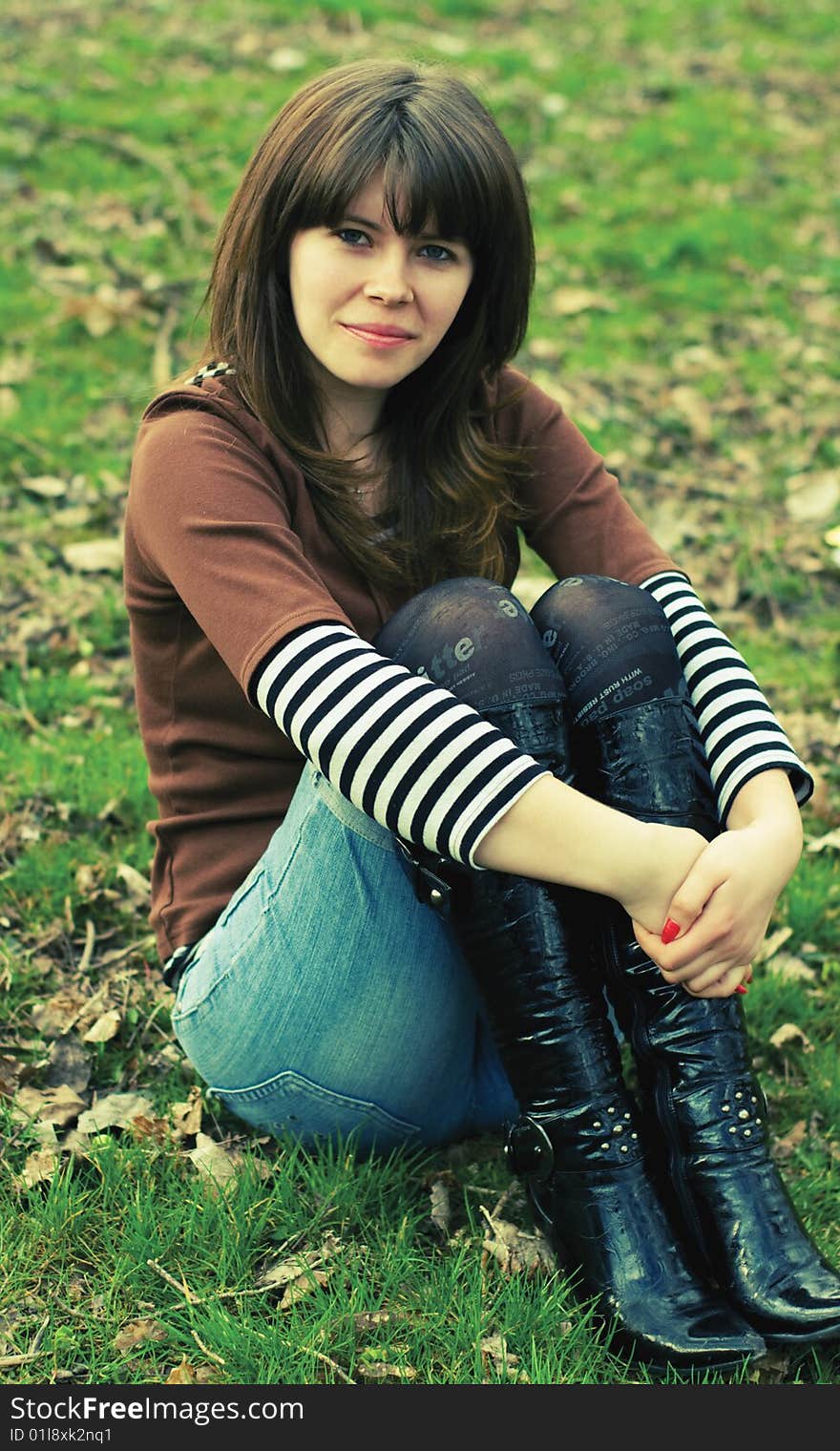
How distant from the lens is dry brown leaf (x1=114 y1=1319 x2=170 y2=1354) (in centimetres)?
205

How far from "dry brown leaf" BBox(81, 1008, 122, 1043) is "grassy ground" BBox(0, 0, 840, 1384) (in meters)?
0.03

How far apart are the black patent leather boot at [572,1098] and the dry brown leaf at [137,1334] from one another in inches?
23.0

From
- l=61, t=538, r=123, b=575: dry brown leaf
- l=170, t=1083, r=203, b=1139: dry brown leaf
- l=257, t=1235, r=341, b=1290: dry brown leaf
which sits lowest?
l=170, t=1083, r=203, b=1139: dry brown leaf

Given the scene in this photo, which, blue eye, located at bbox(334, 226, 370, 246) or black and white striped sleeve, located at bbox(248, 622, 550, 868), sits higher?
blue eye, located at bbox(334, 226, 370, 246)

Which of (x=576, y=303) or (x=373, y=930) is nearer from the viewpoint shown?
(x=373, y=930)

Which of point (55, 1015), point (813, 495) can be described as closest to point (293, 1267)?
point (55, 1015)

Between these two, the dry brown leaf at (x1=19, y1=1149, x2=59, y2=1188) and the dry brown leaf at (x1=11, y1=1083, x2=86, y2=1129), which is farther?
the dry brown leaf at (x1=11, y1=1083, x2=86, y2=1129)

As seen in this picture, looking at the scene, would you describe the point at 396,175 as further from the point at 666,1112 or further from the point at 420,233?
the point at 666,1112

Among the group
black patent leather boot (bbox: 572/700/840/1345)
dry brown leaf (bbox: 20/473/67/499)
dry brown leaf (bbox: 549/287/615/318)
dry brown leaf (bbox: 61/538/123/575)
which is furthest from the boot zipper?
dry brown leaf (bbox: 549/287/615/318)

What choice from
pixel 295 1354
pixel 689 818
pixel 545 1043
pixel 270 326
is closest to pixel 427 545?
pixel 270 326

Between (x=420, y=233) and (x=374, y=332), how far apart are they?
0.16m

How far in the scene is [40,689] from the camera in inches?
144

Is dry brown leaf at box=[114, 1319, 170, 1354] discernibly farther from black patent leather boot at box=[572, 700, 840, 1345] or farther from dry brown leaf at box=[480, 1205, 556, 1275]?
black patent leather boot at box=[572, 700, 840, 1345]

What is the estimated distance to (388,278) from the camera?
2.21 metres
